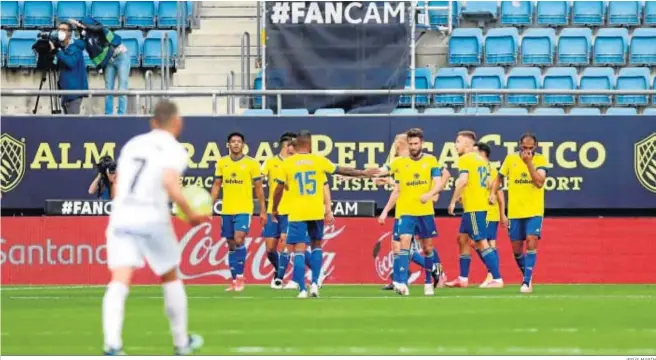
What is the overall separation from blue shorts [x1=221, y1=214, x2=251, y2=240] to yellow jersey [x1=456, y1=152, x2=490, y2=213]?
10.0 ft

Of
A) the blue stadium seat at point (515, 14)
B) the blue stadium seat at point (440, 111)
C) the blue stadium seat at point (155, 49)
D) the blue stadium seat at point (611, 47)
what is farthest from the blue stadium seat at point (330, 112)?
the blue stadium seat at point (611, 47)

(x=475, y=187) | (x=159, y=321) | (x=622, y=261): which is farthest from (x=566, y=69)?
(x=159, y=321)

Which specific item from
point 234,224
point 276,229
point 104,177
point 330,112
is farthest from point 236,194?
point 104,177

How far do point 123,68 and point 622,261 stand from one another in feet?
28.3

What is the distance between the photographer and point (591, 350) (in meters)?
11.2

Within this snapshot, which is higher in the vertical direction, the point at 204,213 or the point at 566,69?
the point at 566,69

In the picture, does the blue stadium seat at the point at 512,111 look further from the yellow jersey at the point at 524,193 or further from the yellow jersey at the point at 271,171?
the yellow jersey at the point at 271,171

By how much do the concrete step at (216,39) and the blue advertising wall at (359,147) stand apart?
3358mm

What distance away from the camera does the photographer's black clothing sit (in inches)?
954

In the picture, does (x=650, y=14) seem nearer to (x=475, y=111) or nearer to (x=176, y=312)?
(x=475, y=111)

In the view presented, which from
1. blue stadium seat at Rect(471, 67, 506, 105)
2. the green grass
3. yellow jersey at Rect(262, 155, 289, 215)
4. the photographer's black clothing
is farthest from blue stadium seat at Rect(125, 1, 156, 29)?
→ the green grass

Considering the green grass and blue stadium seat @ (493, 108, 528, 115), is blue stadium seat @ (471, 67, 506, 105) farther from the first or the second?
the green grass

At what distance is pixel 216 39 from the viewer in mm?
27219

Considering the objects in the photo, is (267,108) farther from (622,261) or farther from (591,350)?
(591,350)
